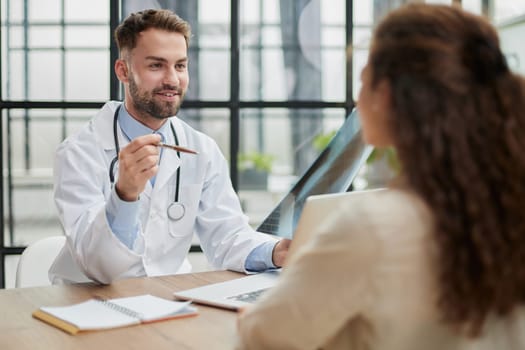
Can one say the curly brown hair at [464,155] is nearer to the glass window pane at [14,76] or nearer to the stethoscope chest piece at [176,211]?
the stethoscope chest piece at [176,211]

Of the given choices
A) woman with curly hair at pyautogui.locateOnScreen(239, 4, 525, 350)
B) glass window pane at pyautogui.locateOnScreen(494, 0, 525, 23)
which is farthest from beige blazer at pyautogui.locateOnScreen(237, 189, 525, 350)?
glass window pane at pyautogui.locateOnScreen(494, 0, 525, 23)

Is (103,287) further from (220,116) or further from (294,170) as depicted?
(294,170)

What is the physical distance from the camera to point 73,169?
6.75 ft

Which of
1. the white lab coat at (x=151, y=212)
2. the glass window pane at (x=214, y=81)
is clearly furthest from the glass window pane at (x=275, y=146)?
the white lab coat at (x=151, y=212)

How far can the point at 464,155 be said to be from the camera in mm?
796

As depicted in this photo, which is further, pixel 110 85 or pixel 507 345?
pixel 110 85

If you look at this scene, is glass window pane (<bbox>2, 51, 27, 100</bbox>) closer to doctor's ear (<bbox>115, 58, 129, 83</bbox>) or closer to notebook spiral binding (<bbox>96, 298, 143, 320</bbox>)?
doctor's ear (<bbox>115, 58, 129, 83</bbox>)

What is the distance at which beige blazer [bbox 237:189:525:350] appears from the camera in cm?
80

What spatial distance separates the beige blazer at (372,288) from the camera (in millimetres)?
797

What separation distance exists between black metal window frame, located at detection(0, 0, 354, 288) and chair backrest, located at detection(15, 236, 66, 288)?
33.3 inches

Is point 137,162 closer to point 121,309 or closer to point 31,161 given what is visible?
point 121,309

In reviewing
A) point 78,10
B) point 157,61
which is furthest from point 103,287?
point 78,10

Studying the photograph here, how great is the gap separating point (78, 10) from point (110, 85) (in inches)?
15.0

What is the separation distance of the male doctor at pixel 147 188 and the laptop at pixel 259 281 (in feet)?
0.53
